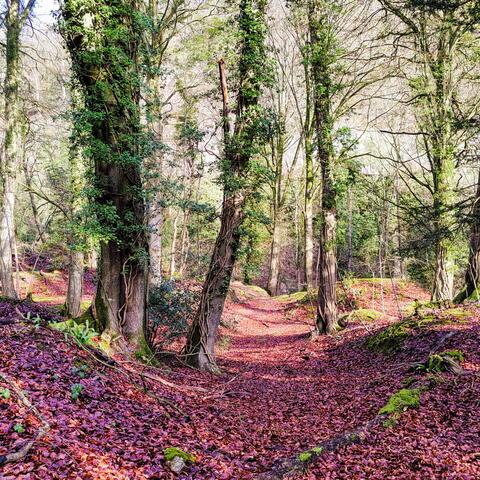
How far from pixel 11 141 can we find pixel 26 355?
751cm

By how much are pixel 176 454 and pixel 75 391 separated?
1.38 m

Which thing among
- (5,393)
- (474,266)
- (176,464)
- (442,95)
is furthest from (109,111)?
(442,95)

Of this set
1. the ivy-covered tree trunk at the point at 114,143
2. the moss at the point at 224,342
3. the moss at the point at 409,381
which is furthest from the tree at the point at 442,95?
the ivy-covered tree trunk at the point at 114,143

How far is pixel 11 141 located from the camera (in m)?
9.82

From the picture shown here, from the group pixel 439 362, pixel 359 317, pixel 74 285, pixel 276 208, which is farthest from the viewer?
pixel 276 208

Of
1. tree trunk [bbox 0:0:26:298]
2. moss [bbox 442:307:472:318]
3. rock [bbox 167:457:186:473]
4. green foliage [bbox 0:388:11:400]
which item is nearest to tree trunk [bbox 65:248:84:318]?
tree trunk [bbox 0:0:26:298]

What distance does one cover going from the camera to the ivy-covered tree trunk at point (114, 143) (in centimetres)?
680

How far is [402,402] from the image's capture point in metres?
4.64

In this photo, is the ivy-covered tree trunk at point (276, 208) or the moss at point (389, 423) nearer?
the moss at point (389, 423)

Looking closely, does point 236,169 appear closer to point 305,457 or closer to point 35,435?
point 305,457

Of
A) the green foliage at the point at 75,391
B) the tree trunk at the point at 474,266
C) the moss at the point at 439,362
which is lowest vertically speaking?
the moss at the point at 439,362

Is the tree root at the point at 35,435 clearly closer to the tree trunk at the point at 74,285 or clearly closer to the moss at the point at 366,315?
the tree trunk at the point at 74,285

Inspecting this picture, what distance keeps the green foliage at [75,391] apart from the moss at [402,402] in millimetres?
3613

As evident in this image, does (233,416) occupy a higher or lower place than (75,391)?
lower
